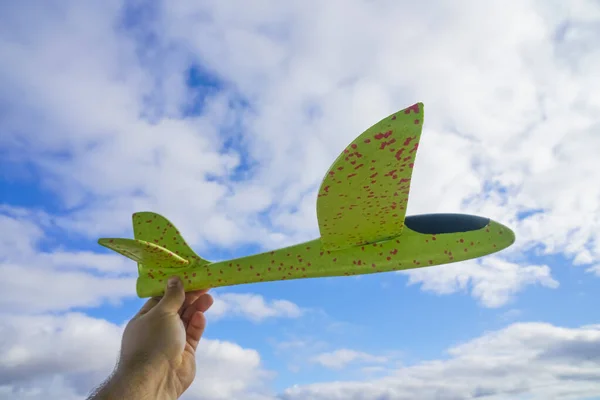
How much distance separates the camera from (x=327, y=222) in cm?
459

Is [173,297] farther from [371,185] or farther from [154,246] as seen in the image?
[371,185]

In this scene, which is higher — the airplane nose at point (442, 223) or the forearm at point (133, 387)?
the airplane nose at point (442, 223)

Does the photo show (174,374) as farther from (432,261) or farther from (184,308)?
(432,261)

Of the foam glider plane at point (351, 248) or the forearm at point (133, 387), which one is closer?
the forearm at point (133, 387)

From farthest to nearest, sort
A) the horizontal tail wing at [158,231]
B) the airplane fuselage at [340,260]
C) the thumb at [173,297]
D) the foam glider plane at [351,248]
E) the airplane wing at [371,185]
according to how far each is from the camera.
A: 1. the horizontal tail wing at [158,231]
2. the airplane fuselage at [340,260]
3. the thumb at [173,297]
4. the foam glider plane at [351,248]
5. the airplane wing at [371,185]

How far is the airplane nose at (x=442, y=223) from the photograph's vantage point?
503 centimetres

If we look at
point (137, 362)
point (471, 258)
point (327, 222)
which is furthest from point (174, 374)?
point (471, 258)

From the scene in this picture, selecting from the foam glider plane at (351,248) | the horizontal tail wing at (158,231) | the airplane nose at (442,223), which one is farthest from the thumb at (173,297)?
the airplane nose at (442,223)

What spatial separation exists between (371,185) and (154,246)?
93.1 inches

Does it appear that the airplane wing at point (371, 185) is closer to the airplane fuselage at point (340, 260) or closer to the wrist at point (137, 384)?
the airplane fuselage at point (340, 260)

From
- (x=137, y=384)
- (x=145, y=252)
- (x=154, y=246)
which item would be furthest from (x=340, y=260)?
(x=137, y=384)

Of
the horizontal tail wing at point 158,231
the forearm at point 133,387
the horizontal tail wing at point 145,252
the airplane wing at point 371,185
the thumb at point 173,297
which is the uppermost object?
the horizontal tail wing at point 158,231

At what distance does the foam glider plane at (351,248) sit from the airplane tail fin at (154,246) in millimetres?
11

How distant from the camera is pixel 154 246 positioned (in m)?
4.83
